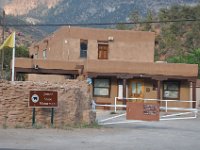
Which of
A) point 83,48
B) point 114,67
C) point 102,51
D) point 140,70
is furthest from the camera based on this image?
point 83,48

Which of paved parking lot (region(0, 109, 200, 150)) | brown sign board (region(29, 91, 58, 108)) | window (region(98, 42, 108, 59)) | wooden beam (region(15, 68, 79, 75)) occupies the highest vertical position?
window (region(98, 42, 108, 59))

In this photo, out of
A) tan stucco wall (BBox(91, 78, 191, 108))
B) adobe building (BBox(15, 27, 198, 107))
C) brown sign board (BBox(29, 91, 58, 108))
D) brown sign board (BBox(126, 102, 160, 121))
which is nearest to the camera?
brown sign board (BBox(29, 91, 58, 108))

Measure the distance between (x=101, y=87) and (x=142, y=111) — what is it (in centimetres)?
1870

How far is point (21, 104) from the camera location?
843 inches

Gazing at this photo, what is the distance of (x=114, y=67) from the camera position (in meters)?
42.4

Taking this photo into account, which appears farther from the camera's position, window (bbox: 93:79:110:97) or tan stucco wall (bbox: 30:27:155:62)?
tan stucco wall (bbox: 30:27:155:62)

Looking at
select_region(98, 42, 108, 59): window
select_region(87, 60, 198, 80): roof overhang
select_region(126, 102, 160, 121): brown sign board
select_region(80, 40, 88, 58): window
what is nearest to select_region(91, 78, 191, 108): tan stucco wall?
select_region(87, 60, 198, 80): roof overhang

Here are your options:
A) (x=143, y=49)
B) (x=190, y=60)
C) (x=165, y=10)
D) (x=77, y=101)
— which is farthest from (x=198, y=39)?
(x=77, y=101)

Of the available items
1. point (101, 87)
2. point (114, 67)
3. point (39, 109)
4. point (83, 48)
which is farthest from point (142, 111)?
point (83, 48)

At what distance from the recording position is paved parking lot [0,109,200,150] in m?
16.4

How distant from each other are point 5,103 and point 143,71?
74.2 ft

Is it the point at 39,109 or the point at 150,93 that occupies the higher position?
the point at 150,93

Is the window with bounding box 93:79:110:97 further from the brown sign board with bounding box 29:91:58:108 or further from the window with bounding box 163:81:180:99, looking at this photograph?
the brown sign board with bounding box 29:91:58:108

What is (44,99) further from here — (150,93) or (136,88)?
(150,93)
